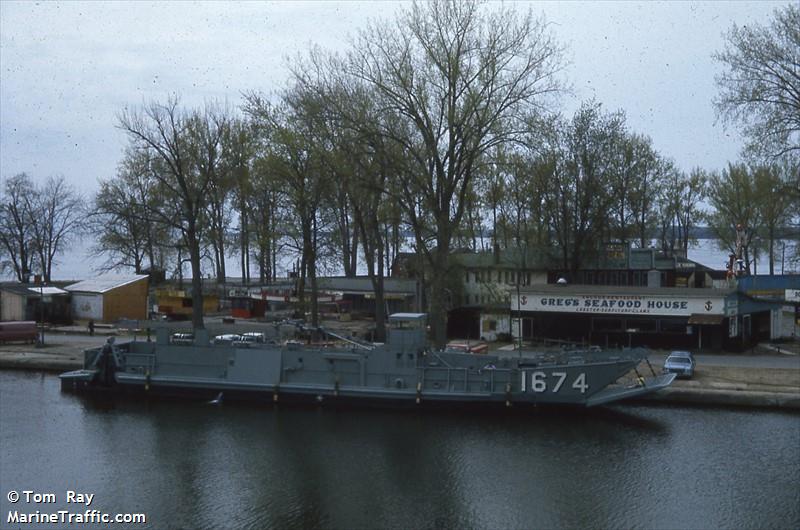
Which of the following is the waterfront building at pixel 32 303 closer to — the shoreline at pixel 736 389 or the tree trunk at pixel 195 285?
the tree trunk at pixel 195 285

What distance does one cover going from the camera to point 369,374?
94.5 ft

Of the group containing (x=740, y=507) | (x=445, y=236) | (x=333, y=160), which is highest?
(x=333, y=160)

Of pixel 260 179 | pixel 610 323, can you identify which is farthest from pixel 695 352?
pixel 260 179

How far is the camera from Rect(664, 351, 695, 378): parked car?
98.1 ft

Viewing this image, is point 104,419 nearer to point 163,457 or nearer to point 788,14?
point 163,457

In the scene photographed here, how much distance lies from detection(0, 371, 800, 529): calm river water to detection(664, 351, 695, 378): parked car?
2.66 meters

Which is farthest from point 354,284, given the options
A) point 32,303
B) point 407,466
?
point 407,466

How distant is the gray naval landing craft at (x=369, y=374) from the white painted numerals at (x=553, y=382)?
0.11ft

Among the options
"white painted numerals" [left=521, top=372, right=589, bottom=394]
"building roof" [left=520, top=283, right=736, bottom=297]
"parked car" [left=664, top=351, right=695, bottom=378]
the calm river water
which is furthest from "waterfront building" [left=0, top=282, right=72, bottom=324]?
"parked car" [left=664, top=351, right=695, bottom=378]

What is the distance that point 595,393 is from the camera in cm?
2719

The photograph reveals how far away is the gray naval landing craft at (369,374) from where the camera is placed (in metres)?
27.1

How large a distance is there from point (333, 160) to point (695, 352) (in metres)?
18.8

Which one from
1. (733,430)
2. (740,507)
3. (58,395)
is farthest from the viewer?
(58,395)
